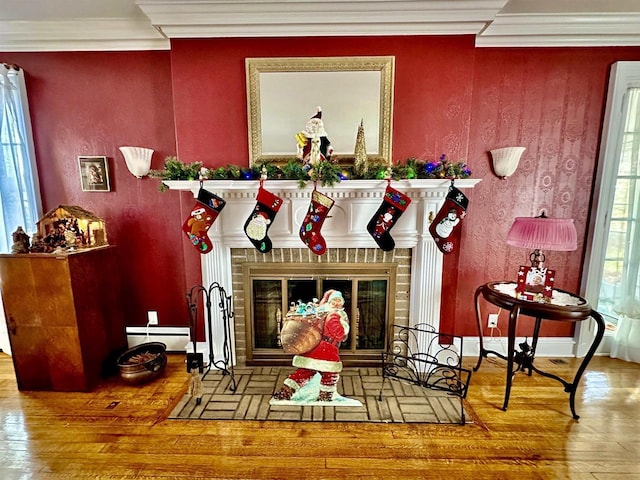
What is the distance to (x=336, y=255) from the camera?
2174 mm

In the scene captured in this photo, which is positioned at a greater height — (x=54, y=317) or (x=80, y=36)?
(x=80, y=36)

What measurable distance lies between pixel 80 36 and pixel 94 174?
37.9 inches

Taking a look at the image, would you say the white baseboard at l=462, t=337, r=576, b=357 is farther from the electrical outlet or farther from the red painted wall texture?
the electrical outlet

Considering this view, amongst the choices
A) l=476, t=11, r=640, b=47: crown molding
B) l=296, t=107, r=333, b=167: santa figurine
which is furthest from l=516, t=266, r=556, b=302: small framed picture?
l=476, t=11, r=640, b=47: crown molding

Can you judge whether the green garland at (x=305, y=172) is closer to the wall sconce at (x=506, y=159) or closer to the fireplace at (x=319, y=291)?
the wall sconce at (x=506, y=159)

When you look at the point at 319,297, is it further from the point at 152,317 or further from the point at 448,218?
the point at 152,317

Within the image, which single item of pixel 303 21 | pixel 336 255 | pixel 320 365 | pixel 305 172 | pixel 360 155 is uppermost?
pixel 303 21

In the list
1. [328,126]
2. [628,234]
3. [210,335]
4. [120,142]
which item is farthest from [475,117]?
[120,142]

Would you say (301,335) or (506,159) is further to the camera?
(506,159)

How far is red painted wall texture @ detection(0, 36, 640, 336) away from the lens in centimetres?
202

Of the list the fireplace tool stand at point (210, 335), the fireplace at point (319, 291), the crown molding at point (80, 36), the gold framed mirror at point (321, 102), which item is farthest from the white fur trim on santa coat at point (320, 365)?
the crown molding at point (80, 36)

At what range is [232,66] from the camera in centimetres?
203

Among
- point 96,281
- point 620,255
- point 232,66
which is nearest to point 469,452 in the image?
point 620,255

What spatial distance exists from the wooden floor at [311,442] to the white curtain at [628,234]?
0.56 m
